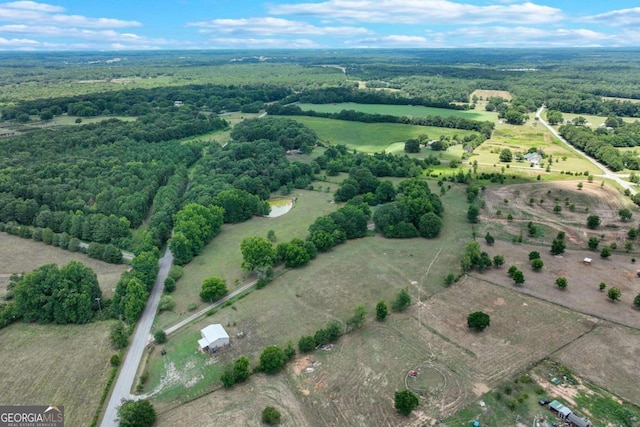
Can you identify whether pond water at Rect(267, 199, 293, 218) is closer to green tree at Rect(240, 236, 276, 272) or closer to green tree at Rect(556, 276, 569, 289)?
green tree at Rect(240, 236, 276, 272)

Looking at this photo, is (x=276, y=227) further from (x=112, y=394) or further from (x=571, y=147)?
(x=571, y=147)

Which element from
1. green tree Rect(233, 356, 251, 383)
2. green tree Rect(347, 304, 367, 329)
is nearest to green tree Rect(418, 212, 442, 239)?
green tree Rect(347, 304, 367, 329)

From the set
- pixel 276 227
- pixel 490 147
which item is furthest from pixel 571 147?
pixel 276 227

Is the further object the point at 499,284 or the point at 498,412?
the point at 499,284

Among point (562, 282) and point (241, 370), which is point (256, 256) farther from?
point (562, 282)

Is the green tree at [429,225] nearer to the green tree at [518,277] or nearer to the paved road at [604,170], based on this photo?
the green tree at [518,277]

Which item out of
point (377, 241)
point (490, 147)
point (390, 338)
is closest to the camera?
point (390, 338)
